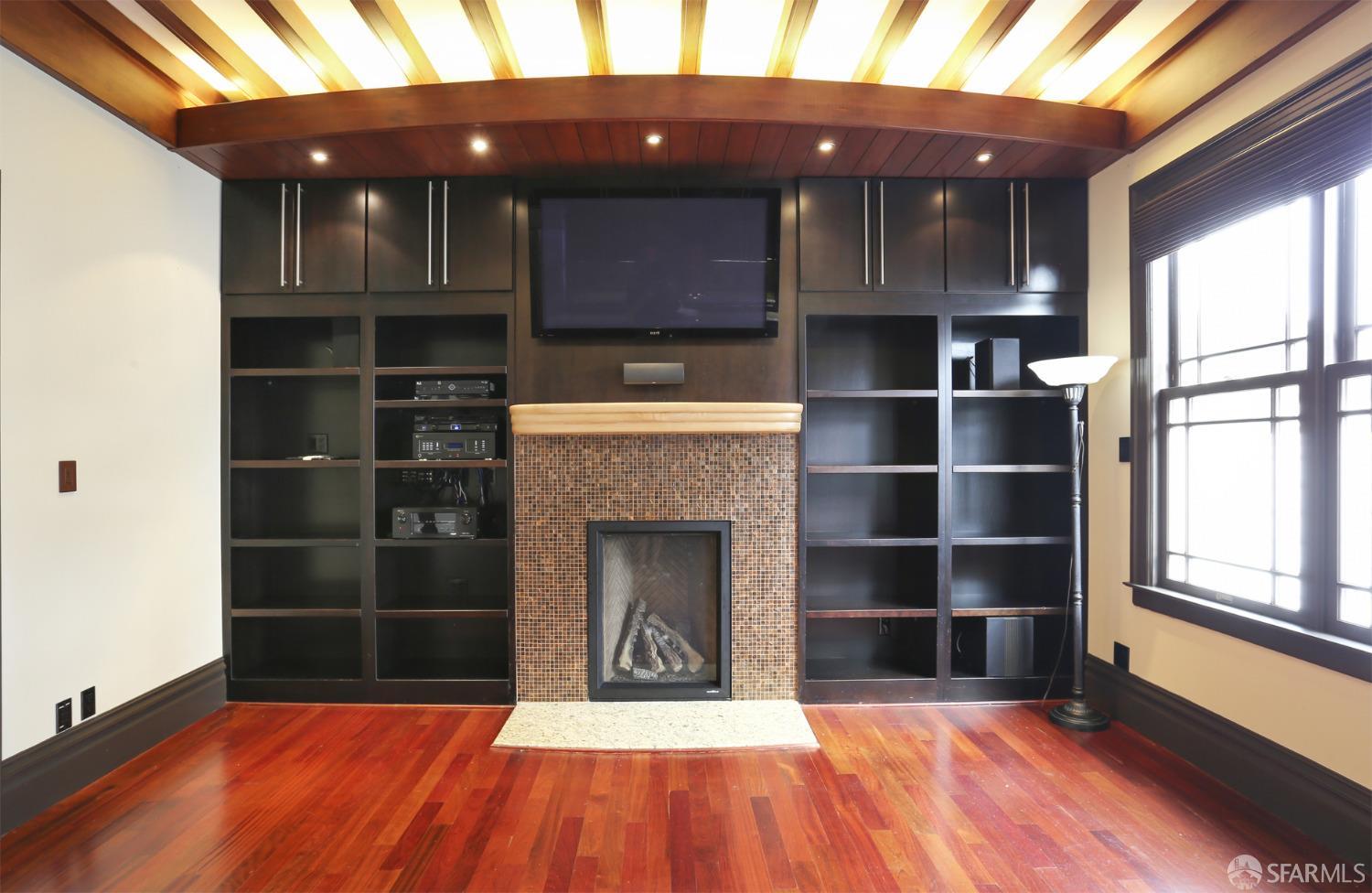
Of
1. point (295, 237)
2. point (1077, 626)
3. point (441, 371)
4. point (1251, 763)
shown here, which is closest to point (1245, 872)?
point (1251, 763)

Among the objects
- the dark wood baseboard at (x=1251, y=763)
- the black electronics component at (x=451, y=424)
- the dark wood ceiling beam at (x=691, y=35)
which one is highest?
the dark wood ceiling beam at (x=691, y=35)

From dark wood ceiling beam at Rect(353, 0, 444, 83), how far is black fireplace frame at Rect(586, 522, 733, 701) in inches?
78.9

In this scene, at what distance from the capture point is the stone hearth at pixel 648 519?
2.83 metres

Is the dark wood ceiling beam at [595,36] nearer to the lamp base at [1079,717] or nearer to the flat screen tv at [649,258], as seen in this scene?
the flat screen tv at [649,258]

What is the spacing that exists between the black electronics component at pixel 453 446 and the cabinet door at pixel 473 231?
698mm

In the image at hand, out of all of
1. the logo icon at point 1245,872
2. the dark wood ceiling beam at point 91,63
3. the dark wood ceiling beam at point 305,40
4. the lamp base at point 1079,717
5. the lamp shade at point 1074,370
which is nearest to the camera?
the logo icon at point 1245,872

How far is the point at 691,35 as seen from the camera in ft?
7.14

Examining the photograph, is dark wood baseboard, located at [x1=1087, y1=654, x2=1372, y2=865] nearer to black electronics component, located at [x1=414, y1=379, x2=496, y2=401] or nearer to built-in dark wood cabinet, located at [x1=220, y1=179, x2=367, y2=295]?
black electronics component, located at [x1=414, y1=379, x2=496, y2=401]

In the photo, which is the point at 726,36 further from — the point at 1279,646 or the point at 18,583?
the point at 18,583

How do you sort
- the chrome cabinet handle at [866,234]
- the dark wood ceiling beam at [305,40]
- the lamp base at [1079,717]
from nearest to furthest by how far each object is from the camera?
the dark wood ceiling beam at [305,40] < the lamp base at [1079,717] < the chrome cabinet handle at [866,234]

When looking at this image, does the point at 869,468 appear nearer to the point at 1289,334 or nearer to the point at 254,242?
the point at 1289,334

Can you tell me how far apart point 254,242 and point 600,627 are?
247cm

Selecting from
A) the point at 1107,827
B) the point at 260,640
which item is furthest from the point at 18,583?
the point at 1107,827

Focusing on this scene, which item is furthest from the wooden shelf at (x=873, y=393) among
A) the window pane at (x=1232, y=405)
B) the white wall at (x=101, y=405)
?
the white wall at (x=101, y=405)
